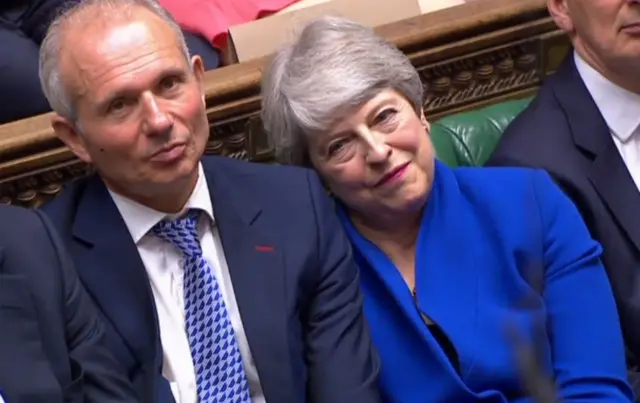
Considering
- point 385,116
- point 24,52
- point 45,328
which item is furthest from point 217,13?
point 45,328

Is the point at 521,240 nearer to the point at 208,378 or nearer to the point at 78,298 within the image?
the point at 208,378

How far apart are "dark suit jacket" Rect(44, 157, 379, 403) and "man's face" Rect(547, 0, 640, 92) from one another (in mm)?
570

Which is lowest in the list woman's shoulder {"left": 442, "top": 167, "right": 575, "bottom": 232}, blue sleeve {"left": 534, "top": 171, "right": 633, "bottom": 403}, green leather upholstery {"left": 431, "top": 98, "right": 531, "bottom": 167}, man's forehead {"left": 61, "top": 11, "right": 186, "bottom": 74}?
blue sleeve {"left": 534, "top": 171, "right": 633, "bottom": 403}

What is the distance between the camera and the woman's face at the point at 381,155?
139cm

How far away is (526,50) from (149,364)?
3.72ft

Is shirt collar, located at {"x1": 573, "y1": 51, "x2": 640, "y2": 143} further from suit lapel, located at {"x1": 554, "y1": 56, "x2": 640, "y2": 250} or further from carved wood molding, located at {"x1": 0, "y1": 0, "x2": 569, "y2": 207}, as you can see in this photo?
carved wood molding, located at {"x1": 0, "y1": 0, "x2": 569, "y2": 207}

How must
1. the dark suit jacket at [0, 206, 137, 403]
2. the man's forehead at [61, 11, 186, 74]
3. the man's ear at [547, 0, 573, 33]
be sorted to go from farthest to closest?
the man's ear at [547, 0, 573, 33]
the man's forehead at [61, 11, 186, 74]
the dark suit jacket at [0, 206, 137, 403]

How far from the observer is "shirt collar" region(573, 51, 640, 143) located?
61.3 inches

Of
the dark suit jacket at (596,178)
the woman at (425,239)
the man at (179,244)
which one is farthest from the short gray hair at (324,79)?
the dark suit jacket at (596,178)

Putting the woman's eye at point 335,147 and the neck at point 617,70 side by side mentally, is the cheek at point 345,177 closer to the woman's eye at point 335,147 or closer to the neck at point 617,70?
the woman's eye at point 335,147

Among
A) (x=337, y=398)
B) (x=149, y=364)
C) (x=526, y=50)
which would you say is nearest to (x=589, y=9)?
(x=526, y=50)

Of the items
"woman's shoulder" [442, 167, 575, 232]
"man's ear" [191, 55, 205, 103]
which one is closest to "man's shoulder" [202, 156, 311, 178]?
"man's ear" [191, 55, 205, 103]

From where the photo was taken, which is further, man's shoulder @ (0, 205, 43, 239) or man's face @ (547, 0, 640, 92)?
man's face @ (547, 0, 640, 92)

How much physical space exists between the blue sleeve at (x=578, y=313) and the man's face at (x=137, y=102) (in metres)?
0.55
